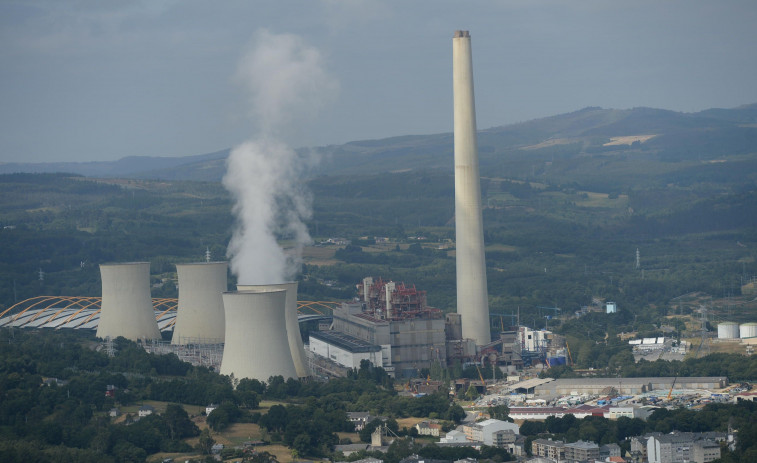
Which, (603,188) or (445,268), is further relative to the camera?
(603,188)

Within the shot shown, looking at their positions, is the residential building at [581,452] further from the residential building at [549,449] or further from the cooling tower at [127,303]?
the cooling tower at [127,303]

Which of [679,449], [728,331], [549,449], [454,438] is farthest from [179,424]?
[728,331]

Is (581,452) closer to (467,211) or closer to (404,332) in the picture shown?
(404,332)

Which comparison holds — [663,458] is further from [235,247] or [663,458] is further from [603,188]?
[603,188]

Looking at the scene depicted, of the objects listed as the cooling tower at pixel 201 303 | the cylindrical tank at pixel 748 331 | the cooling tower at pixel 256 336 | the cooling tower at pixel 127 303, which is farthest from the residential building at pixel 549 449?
the cylindrical tank at pixel 748 331

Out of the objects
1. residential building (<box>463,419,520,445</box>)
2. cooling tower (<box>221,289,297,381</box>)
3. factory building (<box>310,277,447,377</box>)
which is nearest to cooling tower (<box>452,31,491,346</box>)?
factory building (<box>310,277,447,377</box>)

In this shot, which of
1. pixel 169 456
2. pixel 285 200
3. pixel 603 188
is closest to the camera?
pixel 169 456

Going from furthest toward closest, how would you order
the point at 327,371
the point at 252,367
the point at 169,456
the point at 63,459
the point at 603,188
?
the point at 603,188 → the point at 327,371 → the point at 252,367 → the point at 169,456 → the point at 63,459

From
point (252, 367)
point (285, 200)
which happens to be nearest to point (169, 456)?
point (252, 367)
